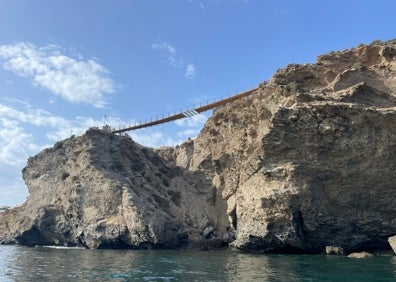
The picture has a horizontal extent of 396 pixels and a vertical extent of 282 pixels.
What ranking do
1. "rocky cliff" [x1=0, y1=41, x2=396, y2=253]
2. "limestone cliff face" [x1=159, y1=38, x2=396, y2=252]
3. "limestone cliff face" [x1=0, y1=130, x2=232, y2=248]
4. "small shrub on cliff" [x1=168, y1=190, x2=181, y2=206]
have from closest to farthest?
"limestone cliff face" [x1=159, y1=38, x2=396, y2=252] → "rocky cliff" [x1=0, y1=41, x2=396, y2=253] → "limestone cliff face" [x1=0, y1=130, x2=232, y2=248] → "small shrub on cliff" [x1=168, y1=190, x2=181, y2=206]

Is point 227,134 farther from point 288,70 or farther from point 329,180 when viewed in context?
point 329,180

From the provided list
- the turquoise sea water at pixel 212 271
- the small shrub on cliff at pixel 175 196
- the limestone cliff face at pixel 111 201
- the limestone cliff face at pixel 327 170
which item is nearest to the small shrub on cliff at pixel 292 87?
the limestone cliff face at pixel 327 170

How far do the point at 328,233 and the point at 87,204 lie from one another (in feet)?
114

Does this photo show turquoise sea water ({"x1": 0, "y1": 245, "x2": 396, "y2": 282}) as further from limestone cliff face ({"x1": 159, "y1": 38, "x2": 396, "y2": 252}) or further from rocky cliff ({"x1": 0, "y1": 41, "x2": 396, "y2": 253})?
rocky cliff ({"x1": 0, "y1": 41, "x2": 396, "y2": 253})

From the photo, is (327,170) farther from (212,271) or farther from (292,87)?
(212,271)

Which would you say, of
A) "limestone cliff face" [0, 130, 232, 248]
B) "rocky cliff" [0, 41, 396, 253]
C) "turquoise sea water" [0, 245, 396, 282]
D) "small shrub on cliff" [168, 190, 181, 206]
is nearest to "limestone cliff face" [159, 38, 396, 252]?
"rocky cliff" [0, 41, 396, 253]

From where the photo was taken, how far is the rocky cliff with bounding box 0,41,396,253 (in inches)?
1610

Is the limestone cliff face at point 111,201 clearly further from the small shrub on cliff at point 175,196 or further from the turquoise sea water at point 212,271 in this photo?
the turquoise sea water at point 212,271

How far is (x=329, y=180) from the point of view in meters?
41.8

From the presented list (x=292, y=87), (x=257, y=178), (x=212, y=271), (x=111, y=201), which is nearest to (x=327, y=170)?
(x=257, y=178)

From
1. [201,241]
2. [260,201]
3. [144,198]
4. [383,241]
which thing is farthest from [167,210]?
[383,241]

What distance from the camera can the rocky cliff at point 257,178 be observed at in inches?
1610

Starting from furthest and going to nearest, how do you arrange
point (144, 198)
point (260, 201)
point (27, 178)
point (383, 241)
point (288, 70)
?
point (27, 178) < point (144, 198) < point (288, 70) < point (260, 201) < point (383, 241)

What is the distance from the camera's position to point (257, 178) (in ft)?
154
